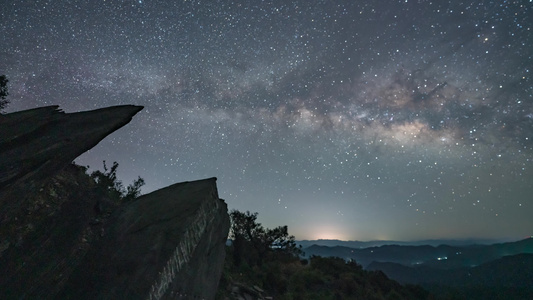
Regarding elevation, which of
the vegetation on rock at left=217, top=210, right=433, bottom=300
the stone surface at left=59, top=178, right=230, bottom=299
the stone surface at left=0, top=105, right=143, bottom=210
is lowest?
the vegetation on rock at left=217, top=210, right=433, bottom=300

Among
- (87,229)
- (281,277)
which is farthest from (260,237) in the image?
(87,229)

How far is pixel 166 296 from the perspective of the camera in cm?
481

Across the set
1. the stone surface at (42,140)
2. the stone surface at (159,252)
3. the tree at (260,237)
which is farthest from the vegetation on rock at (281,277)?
the stone surface at (42,140)

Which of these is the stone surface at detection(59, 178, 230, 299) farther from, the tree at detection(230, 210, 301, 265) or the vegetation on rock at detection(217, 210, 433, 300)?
the tree at detection(230, 210, 301, 265)

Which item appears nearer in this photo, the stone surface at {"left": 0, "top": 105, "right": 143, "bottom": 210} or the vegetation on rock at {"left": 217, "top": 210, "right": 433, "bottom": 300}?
the stone surface at {"left": 0, "top": 105, "right": 143, "bottom": 210}

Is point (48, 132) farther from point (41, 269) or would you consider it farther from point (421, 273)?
point (421, 273)

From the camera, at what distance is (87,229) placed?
261 inches

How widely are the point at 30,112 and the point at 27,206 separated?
12.6 ft

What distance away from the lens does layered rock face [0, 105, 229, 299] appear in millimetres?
4926

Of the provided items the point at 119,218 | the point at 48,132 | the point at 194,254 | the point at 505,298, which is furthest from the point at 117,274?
the point at 505,298

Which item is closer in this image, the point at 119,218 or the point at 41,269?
the point at 41,269

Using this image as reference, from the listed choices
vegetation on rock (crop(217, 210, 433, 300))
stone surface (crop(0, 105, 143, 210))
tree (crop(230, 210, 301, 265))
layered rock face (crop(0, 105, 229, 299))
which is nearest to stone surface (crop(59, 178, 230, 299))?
layered rock face (crop(0, 105, 229, 299))

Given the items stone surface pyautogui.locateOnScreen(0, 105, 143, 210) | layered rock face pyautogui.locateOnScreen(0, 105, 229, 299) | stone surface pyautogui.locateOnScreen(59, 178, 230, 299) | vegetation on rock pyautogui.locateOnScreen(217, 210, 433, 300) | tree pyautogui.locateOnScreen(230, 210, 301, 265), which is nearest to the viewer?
stone surface pyautogui.locateOnScreen(59, 178, 230, 299)

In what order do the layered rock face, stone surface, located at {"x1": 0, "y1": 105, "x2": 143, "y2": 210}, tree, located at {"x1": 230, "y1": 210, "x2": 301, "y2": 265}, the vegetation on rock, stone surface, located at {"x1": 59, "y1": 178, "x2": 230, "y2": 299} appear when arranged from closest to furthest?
stone surface, located at {"x1": 59, "y1": 178, "x2": 230, "y2": 299} → the layered rock face → stone surface, located at {"x1": 0, "y1": 105, "x2": 143, "y2": 210} → the vegetation on rock → tree, located at {"x1": 230, "y1": 210, "x2": 301, "y2": 265}
